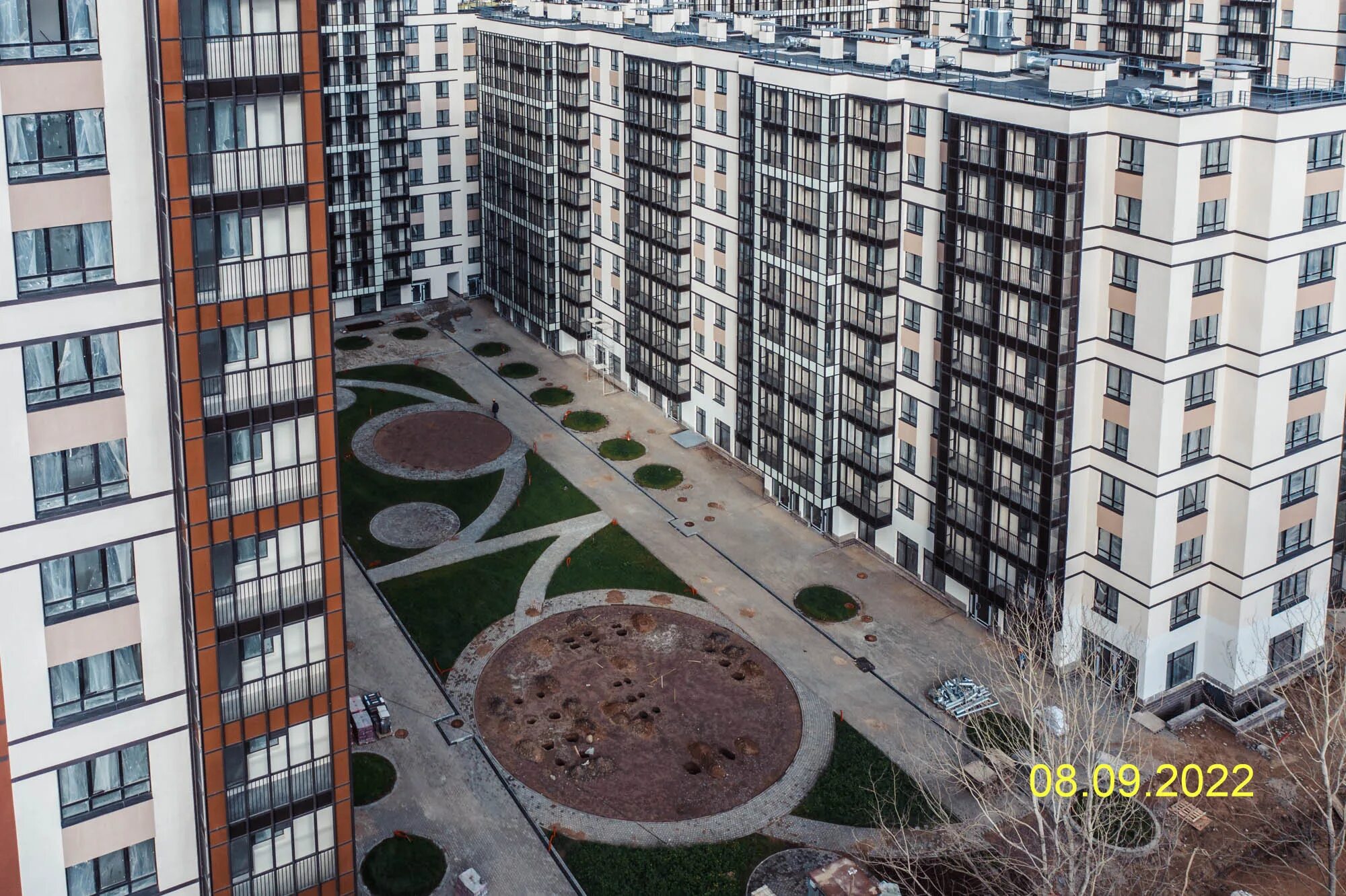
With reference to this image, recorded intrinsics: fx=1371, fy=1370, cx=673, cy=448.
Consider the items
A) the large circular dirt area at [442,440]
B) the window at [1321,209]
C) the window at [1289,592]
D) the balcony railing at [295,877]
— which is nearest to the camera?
the balcony railing at [295,877]

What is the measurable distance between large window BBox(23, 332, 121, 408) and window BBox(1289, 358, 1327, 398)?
5507cm

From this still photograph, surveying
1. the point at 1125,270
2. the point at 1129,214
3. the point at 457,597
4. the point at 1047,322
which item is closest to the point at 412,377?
the point at 457,597

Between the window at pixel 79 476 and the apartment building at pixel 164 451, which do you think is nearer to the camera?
the apartment building at pixel 164 451

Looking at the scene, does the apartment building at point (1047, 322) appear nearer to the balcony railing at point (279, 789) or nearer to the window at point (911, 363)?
the window at point (911, 363)

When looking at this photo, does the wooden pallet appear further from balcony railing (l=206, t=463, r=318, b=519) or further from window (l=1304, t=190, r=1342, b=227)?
balcony railing (l=206, t=463, r=318, b=519)

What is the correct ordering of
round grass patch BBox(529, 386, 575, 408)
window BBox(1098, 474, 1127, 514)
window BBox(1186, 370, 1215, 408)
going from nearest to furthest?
1. window BBox(1186, 370, 1215, 408)
2. window BBox(1098, 474, 1127, 514)
3. round grass patch BBox(529, 386, 575, 408)

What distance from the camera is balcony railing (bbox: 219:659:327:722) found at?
158 feet

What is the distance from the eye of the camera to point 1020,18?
14388 cm

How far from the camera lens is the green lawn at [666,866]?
6184 cm

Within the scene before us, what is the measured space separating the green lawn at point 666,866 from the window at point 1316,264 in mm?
37695

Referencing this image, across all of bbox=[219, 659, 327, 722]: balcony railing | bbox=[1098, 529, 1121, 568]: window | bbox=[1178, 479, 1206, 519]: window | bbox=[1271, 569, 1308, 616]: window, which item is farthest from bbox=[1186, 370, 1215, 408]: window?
bbox=[219, 659, 327, 722]: balcony railing

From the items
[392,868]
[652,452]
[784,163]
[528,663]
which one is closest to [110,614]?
[392,868]

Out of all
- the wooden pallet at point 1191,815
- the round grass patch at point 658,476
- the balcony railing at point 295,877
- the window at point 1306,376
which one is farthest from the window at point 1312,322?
the balcony railing at point 295,877

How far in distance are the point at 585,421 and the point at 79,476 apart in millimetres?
65269
